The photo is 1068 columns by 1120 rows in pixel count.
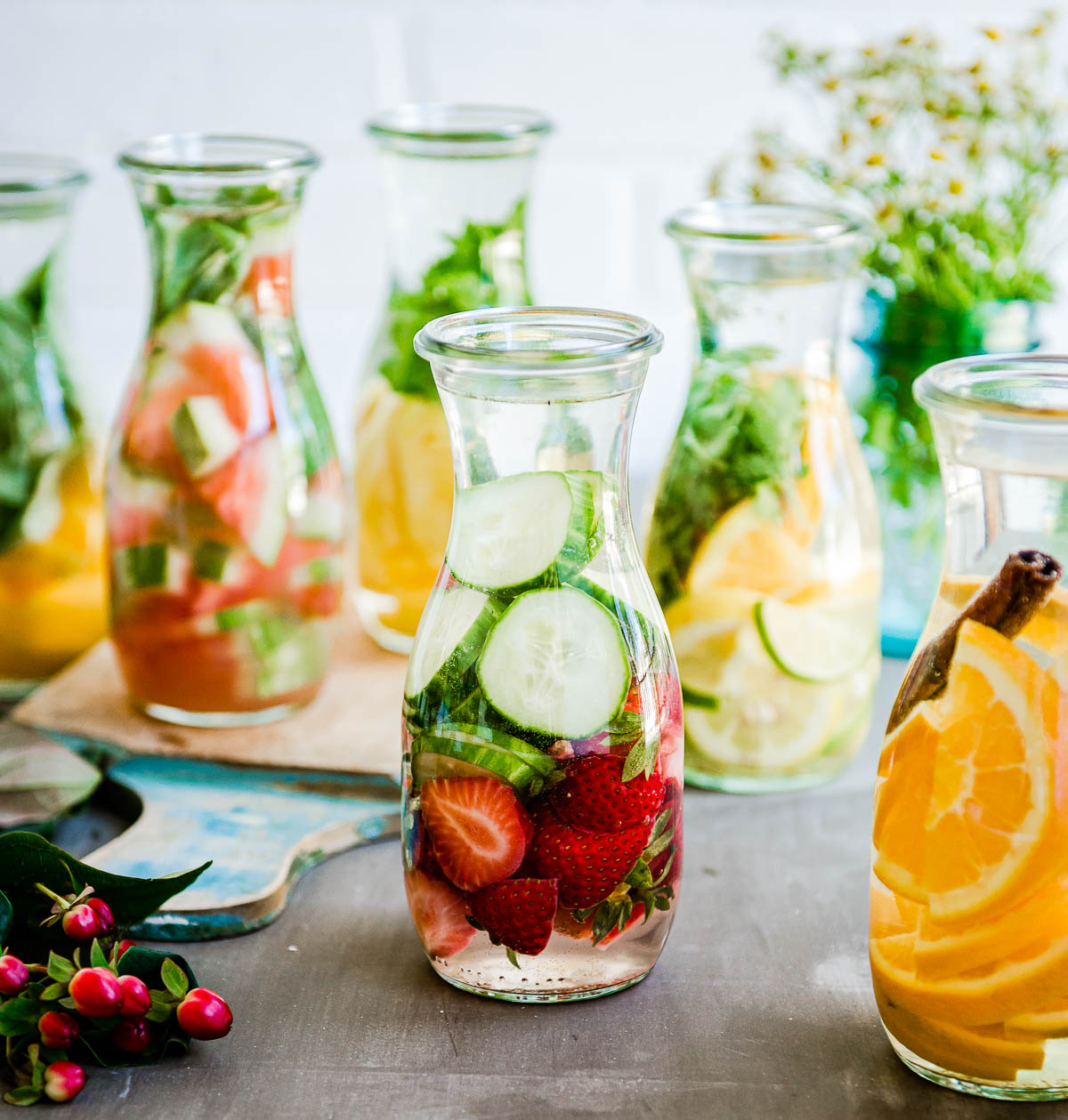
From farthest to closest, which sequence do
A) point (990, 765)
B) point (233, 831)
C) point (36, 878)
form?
Answer: point (233, 831) < point (36, 878) < point (990, 765)

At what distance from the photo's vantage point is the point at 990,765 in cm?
50

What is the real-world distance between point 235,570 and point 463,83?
908mm

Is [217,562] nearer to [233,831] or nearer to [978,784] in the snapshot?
[233,831]

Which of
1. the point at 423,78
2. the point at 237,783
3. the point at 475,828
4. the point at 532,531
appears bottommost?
the point at 237,783

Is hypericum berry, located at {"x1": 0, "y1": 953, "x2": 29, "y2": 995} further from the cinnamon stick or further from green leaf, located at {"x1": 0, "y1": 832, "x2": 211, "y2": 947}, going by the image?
the cinnamon stick

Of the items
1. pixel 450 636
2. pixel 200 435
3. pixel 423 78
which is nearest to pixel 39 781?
pixel 200 435

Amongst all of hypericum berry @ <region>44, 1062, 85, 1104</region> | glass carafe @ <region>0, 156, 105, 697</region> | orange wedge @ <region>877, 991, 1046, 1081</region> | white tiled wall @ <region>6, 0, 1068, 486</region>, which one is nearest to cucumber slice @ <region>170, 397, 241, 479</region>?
glass carafe @ <region>0, 156, 105, 697</region>

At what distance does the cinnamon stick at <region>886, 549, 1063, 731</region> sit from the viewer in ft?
1.62

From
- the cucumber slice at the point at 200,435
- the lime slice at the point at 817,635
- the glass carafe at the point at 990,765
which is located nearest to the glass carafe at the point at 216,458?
the cucumber slice at the point at 200,435

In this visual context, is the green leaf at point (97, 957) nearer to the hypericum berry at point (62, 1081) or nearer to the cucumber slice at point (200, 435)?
the hypericum berry at point (62, 1081)

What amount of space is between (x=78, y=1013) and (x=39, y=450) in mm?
433

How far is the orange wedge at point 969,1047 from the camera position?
1.69 ft

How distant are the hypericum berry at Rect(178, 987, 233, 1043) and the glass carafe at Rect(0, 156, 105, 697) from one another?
41cm

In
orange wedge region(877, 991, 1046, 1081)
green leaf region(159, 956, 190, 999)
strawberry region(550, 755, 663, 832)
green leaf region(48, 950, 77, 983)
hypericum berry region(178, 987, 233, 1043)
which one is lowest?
orange wedge region(877, 991, 1046, 1081)
